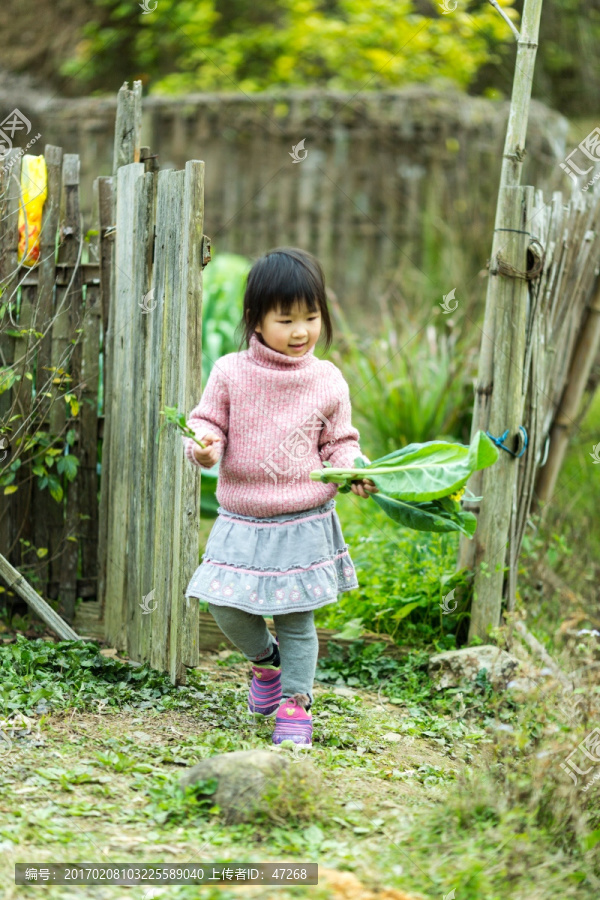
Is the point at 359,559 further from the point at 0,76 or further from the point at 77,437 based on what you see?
the point at 0,76

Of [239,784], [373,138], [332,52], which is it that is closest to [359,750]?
[239,784]

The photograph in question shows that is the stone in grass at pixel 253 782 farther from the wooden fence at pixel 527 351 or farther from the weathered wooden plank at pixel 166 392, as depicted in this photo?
the wooden fence at pixel 527 351

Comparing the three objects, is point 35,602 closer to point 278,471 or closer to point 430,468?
point 278,471

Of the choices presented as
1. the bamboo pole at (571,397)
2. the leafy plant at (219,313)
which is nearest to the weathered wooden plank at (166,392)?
the bamboo pole at (571,397)

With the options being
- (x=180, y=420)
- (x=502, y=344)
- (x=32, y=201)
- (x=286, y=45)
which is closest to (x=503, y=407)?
(x=502, y=344)

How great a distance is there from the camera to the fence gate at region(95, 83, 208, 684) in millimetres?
3361

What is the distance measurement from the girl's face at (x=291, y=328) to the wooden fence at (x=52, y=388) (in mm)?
1091

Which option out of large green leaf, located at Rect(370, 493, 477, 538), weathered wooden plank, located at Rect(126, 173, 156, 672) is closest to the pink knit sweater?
large green leaf, located at Rect(370, 493, 477, 538)

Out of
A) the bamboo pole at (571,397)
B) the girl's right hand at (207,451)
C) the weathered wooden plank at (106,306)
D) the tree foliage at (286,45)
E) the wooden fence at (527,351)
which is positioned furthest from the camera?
the tree foliage at (286,45)

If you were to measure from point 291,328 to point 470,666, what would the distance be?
1.56 m

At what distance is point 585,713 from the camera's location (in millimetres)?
2746

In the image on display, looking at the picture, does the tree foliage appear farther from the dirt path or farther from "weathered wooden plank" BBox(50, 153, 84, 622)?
the dirt path

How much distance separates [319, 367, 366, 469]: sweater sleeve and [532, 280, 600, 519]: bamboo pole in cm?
181

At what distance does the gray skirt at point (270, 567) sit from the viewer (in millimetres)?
3061
